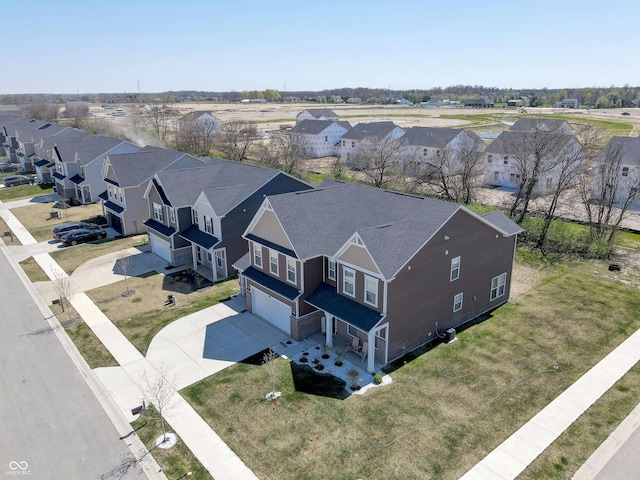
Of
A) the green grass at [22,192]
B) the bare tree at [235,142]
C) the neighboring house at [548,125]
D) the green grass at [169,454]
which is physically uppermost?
the neighboring house at [548,125]

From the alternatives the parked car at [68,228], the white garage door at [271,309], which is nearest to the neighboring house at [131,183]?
the parked car at [68,228]

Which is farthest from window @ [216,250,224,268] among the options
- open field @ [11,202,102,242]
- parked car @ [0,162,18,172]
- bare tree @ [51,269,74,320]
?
parked car @ [0,162,18,172]

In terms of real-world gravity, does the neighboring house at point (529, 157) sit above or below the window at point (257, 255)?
above

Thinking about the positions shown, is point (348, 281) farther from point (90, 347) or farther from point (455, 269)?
point (90, 347)

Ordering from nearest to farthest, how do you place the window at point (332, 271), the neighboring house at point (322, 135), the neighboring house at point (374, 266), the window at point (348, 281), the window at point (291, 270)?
1. the neighboring house at point (374, 266)
2. the window at point (348, 281)
3. the window at point (332, 271)
4. the window at point (291, 270)
5. the neighboring house at point (322, 135)

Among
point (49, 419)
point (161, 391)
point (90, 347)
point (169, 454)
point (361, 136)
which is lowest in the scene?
point (169, 454)

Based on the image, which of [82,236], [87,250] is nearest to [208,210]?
[87,250]

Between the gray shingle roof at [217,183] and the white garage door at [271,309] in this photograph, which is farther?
the gray shingle roof at [217,183]

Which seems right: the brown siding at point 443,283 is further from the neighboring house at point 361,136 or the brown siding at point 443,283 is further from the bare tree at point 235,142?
the neighboring house at point 361,136
